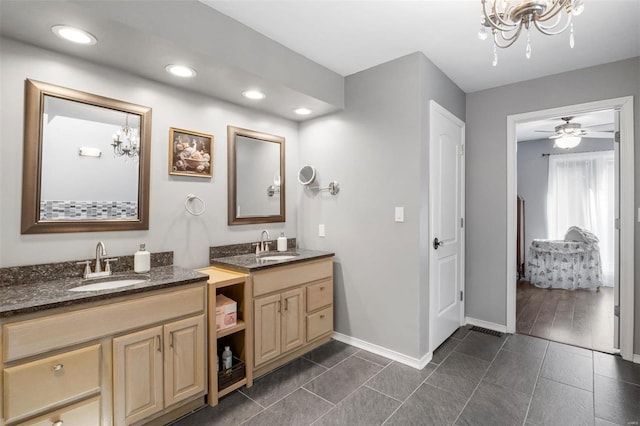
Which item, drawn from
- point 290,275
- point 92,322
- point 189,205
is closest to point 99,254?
Result: point 92,322

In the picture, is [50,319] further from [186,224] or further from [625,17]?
[625,17]

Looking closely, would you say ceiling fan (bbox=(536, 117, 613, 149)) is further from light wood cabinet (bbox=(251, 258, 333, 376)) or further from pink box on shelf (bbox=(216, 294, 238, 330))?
pink box on shelf (bbox=(216, 294, 238, 330))

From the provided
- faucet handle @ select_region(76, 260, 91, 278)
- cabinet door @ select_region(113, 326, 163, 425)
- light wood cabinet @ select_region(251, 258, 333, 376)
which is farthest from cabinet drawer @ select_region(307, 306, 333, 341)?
faucet handle @ select_region(76, 260, 91, 278)

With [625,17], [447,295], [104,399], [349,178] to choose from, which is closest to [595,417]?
[447,295]

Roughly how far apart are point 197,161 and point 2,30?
1.22m

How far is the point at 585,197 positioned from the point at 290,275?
549cm

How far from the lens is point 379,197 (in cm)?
266

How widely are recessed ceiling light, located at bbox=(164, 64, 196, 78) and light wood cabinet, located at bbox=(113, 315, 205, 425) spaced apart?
162 cm

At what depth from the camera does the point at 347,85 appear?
2.89 meters

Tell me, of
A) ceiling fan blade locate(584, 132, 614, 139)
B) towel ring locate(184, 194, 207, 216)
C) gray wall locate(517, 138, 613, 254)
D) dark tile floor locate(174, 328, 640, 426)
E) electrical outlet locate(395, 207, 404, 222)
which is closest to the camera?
dark tile floor locate(174, 328, 640, 426)

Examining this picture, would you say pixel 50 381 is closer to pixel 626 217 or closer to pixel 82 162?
pixel 82 162

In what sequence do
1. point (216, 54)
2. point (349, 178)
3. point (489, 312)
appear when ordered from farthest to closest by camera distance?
point (489, 312) → point (349, 178) → point (216, 54)

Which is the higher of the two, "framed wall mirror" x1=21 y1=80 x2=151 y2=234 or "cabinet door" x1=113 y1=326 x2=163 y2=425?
"framed wall mirror" x1=21 y1=80 x2=151 y2=234

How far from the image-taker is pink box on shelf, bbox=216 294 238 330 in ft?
6.79
